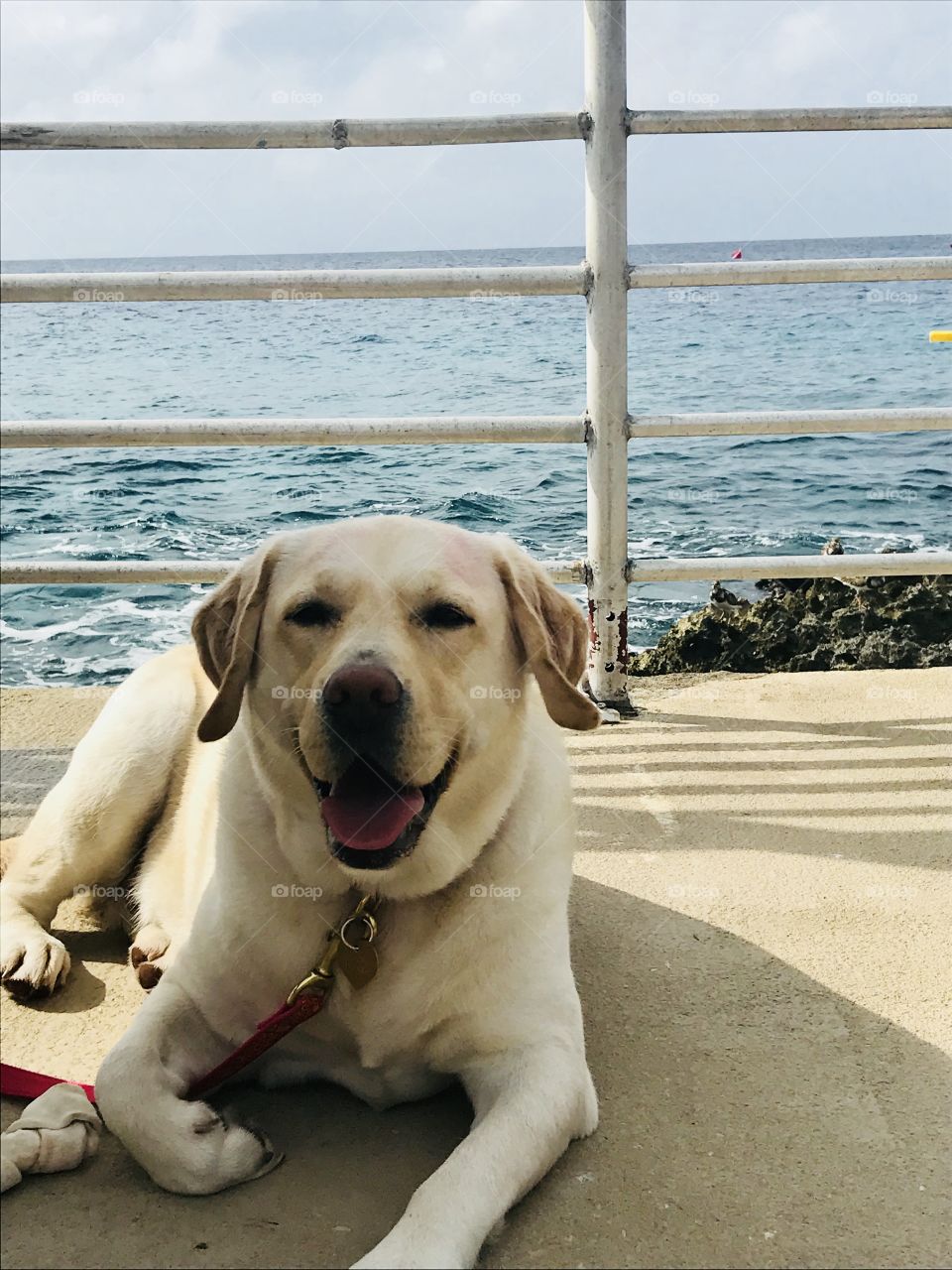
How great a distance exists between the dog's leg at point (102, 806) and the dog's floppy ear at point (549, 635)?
3.10 feet

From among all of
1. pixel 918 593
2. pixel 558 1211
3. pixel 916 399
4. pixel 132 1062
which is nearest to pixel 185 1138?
pixel 132 1062

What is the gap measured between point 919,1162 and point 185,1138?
42.6 inches

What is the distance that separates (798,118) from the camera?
11.0 ft

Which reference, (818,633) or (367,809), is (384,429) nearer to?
(367,809)

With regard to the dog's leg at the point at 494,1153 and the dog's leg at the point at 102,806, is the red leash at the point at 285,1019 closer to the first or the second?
the dog's leg at the point at 494,1153

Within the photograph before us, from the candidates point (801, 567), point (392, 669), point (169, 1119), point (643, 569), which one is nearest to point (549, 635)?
point (392, 669)

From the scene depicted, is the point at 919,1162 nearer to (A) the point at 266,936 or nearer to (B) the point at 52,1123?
(A) the point at 266,936

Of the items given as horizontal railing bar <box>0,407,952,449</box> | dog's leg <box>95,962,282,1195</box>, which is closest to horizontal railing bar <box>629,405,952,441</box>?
horizontal railing bar <box>0,407,952,449</box>

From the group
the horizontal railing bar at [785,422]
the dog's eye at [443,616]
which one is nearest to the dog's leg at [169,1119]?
the dog's eye at [443,616]

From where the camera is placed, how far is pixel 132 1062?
5.80 feet

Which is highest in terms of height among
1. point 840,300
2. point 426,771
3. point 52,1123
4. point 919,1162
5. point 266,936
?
point 426,771

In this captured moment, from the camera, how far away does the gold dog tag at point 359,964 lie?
1.85 meters

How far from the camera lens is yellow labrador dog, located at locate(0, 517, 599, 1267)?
170cm

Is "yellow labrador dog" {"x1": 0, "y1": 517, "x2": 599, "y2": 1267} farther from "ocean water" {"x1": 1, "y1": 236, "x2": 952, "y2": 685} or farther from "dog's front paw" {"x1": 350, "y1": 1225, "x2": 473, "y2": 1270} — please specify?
"ocean water" {"x1": 1, "y1": 236, "x2": 952, "y2": 685}
